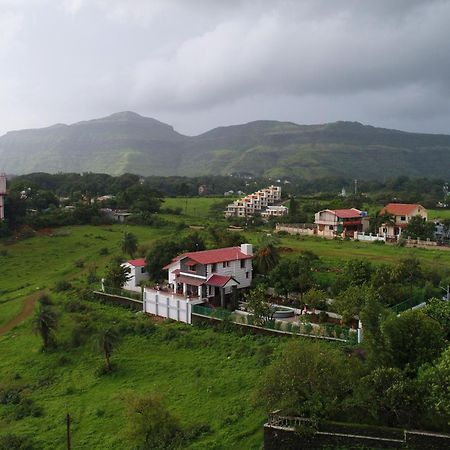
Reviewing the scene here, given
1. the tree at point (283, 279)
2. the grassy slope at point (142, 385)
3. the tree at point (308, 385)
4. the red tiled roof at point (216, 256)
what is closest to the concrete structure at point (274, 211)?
the red tiled roof at point (216, 256)

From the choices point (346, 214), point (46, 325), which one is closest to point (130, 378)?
point (46, 325)

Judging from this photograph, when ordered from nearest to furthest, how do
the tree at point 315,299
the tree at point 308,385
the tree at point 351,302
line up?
the tree at point 308,385
the tree at point 351,302
the tree at point 315,299

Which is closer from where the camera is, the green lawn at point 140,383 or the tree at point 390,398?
the tree at point 390,398

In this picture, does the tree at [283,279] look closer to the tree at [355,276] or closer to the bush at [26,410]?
the tree at [355,276]

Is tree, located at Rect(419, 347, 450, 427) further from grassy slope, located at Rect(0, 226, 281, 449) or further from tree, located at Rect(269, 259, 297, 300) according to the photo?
tree, located at Rect(269, 259, 297, 300)

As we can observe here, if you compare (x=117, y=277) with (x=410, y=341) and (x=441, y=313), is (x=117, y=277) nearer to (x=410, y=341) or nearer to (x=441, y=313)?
(x=441, y=313)

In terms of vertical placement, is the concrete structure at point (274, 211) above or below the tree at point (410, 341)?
below

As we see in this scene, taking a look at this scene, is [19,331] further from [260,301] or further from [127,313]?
[260,301]

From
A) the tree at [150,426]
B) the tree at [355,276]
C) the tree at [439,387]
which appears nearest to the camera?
the tree at [439,387]
